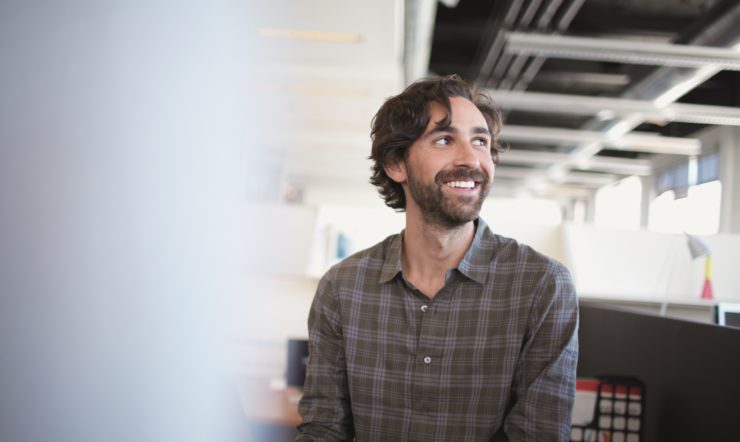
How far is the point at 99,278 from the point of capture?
437 mm

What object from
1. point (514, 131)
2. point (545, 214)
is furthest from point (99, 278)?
point (545, 214)

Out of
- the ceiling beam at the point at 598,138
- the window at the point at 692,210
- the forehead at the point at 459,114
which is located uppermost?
the ceiling beam at the point at 598,138

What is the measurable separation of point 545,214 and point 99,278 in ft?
52.4

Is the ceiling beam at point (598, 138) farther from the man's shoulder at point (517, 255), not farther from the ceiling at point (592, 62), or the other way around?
the man's shoulder at point (517, 255)

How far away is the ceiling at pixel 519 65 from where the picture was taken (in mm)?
4668

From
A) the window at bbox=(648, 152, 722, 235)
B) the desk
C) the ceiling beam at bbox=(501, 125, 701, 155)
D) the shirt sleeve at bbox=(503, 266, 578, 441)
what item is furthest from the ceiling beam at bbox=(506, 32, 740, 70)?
the window at bbox=(648, 152, 722, 235)

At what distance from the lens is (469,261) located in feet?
4.94

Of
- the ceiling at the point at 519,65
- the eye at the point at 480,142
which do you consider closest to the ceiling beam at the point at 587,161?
the ceiling at the point at 519,65

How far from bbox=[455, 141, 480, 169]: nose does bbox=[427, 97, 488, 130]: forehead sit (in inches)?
1.9

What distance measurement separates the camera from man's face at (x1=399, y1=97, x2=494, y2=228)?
4.84ft

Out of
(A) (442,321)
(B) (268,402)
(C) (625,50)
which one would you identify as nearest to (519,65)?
(C) (625,50)

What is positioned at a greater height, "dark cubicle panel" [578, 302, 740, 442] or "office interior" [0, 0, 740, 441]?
"office interior" [0, 0, 740, 441]

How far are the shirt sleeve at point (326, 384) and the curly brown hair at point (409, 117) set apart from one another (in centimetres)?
38

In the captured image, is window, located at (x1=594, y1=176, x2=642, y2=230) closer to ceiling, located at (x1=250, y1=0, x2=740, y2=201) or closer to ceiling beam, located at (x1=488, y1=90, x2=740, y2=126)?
ceiling, located at (x1=250, y1=0, x2=740, y2=201)
